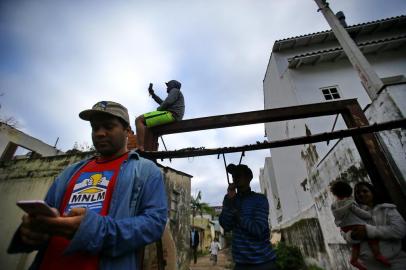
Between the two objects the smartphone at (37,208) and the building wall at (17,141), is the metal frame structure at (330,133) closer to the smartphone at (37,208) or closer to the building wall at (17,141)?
the smartphone at (37,208)

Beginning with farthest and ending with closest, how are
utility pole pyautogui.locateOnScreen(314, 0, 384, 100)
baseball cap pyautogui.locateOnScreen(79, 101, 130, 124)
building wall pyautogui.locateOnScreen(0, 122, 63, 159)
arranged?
building wall pyautogui.locateOnScreen(0, 122, 63, 159)
utility pole pyautogui.locateOnScreen(314, 0, 384, 100)
baseball cap pyautogui.locateOnScreen(79, 101, 130, 124)

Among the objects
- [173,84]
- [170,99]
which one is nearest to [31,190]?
[173,84]

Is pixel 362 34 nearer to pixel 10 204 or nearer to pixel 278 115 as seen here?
pixel 278 115

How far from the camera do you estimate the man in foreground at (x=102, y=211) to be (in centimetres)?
113

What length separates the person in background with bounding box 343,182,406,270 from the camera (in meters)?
2.64

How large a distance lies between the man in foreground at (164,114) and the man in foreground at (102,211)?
169 cm

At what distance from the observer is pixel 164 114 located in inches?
146

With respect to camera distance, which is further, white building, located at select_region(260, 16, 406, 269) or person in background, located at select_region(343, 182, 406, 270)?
white building, located at select_region(260, 16, 406, 269)

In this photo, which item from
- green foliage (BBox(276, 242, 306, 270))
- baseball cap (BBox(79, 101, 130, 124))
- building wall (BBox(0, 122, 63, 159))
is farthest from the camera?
building wall (BBox(0, 122, 63, 159))

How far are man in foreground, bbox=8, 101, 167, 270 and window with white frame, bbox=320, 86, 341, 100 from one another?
11.1m

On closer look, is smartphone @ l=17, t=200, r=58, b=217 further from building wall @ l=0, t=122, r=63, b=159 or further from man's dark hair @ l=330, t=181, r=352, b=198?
building wall @ l=0, t=122, r=63, b=159

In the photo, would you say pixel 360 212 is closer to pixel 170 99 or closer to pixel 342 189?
pixel 342 189

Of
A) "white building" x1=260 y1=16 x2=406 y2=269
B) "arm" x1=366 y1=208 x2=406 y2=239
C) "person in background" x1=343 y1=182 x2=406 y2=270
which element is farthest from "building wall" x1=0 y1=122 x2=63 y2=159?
"arm" x1=366 y1=208 x2=406 y2=239

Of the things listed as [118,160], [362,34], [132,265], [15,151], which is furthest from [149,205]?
[15,151]
